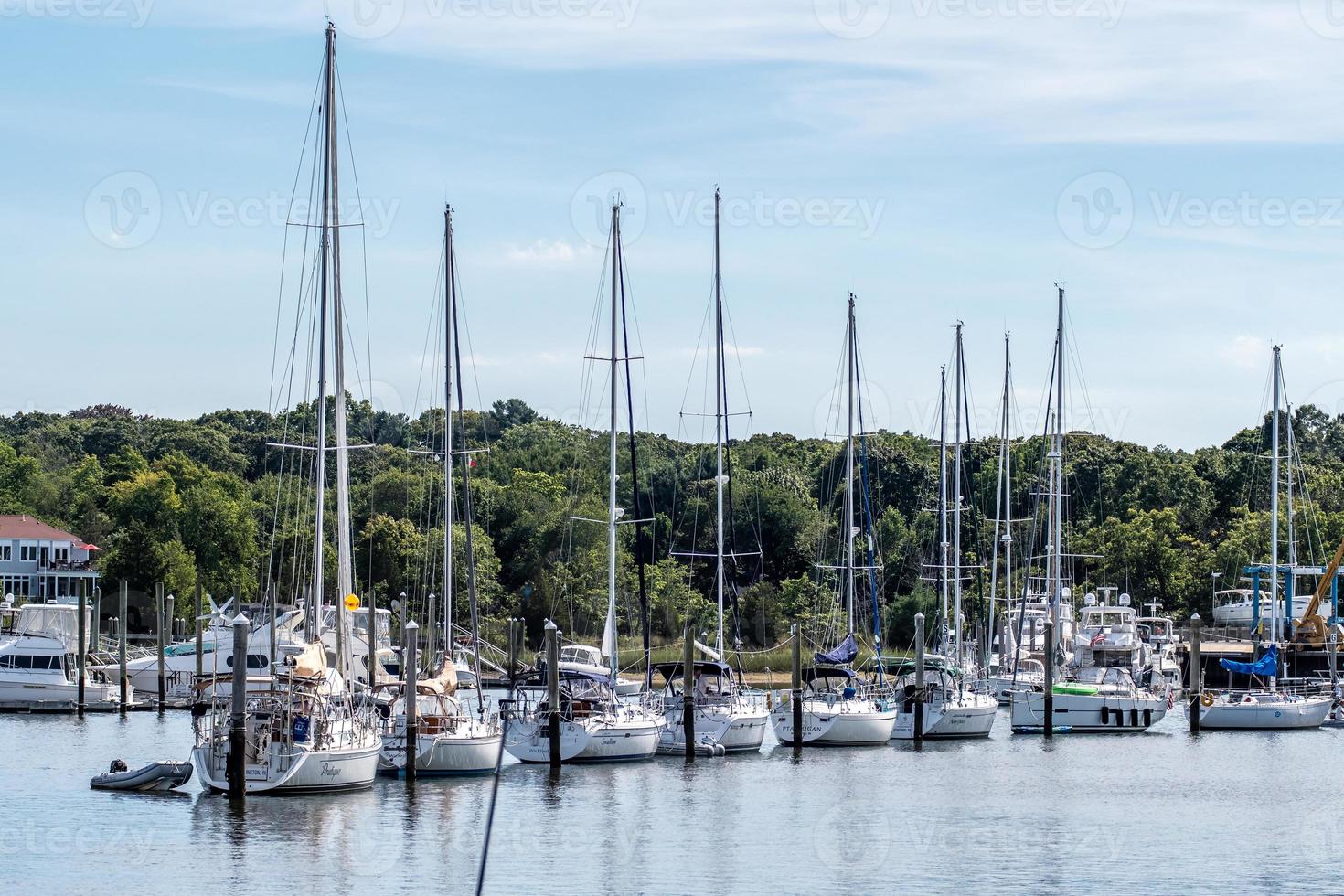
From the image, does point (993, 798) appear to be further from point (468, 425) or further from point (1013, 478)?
point (468, 425)

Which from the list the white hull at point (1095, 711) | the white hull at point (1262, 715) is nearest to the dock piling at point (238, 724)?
the white hull at point (1095, 711)

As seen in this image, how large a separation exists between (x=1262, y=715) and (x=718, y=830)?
133 feet

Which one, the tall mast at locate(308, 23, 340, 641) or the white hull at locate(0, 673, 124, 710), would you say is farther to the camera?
the white hull at locate(0, 673, 124, 710)

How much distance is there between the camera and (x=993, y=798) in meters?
53.8

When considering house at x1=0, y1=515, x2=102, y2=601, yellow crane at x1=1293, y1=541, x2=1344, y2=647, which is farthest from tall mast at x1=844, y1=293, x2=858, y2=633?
house at x1=0, y1=515, x2=102, y2=601

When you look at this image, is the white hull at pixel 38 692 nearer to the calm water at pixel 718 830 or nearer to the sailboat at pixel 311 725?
the calm water at pixel 718 830

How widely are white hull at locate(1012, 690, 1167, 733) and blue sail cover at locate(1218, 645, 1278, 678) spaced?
32.4ft

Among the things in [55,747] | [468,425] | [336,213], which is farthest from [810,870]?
[468,425]

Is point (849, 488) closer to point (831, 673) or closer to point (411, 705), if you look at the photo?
point (831, 673)

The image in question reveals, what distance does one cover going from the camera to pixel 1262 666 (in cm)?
8662

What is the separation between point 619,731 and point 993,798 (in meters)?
11.4

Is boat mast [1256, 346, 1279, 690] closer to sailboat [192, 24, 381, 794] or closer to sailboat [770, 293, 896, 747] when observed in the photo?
sailboat [770, 293, 896, 747]

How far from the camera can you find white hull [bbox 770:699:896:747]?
65.0m

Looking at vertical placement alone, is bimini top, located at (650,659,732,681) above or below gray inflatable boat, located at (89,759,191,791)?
above
